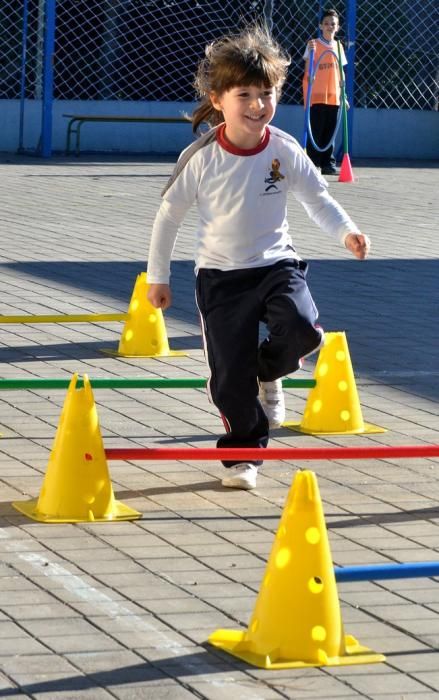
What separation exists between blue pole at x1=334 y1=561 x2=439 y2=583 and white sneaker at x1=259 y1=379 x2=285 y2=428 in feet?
7.31

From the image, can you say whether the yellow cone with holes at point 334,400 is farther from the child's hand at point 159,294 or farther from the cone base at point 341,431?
the child's hand at point 159,294

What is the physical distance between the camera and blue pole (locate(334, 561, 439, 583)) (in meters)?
4.15

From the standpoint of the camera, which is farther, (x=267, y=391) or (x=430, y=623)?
(x=267, y=391)

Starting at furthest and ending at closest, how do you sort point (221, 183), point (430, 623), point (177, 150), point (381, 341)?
point (177, 150), point (381, 341), point (221, 183), point (430, 623)

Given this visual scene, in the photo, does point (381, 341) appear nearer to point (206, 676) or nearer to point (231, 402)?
point (231, 402)

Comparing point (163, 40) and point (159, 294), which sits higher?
point (163, 40)

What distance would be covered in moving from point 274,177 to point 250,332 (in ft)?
1.99

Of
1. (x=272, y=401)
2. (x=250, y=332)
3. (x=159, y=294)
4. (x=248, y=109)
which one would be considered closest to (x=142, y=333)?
(x=272, y=401)

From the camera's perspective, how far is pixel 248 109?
18.9ft

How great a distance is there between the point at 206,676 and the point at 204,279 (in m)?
2.28

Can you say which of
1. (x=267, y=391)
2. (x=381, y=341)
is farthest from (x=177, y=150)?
(x=267, y=391)

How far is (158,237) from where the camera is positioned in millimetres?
6004

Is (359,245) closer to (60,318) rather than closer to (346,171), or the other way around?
(60,318)

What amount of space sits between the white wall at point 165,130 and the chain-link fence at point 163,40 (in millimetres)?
302
